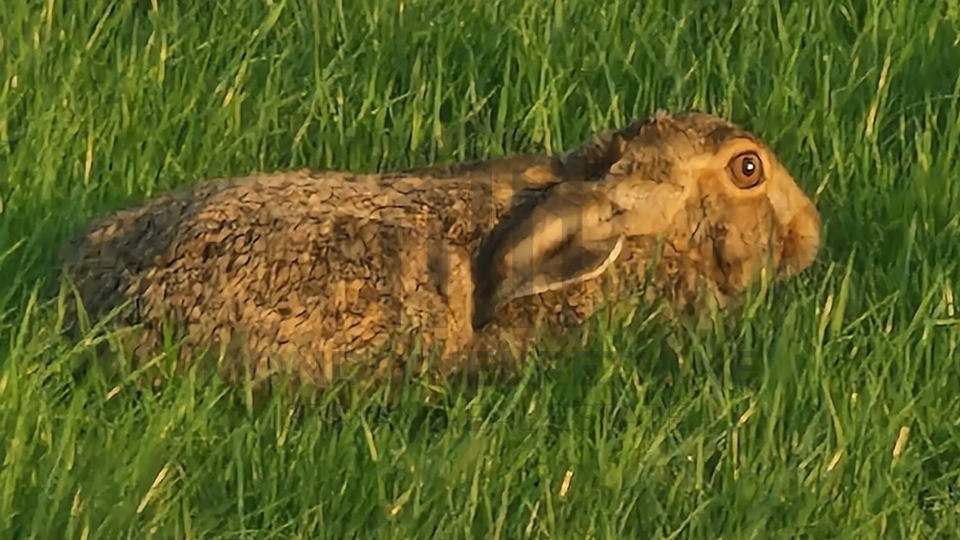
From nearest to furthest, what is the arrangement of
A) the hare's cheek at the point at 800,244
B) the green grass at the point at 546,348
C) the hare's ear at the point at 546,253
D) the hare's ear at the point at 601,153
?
the green grass at the point at 546,348
the hare's ear at the point at 546,253
the hare's ear at the point at 601,153
the hare's cheek at the point at 800,244

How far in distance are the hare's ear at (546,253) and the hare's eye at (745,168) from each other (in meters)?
0.42

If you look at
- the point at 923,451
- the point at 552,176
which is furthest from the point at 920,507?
the point at 552,176

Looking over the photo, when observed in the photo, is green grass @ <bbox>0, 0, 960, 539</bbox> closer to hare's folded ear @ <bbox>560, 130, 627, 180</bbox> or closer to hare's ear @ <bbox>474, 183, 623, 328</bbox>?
hare's ear @ <bbox>474, 183, 623, 328</bbox>

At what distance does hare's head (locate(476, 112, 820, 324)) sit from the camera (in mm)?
5039

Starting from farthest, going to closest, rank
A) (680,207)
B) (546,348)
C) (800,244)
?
(800,244) → (680,207) → (546,348)

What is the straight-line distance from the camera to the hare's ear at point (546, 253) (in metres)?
4.95

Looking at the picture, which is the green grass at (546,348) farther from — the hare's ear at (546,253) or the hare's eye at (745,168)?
the hare's eye at (745,168)

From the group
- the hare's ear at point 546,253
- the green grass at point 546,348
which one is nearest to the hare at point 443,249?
the hare's ear at point 546,253

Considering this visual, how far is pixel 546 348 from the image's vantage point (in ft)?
16.3

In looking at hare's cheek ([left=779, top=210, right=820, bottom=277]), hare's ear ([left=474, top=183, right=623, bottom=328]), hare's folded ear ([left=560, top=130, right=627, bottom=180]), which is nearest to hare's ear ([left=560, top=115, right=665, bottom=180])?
hare's folded ear ([left=560, top=130, right=627, bottom=180])

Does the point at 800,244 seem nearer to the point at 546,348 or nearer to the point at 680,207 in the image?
the point at 680,207

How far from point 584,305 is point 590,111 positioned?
1254 mm

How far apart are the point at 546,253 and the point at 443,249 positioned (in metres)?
0.25

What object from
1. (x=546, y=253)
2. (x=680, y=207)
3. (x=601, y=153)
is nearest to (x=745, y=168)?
(x=680, y=207)
